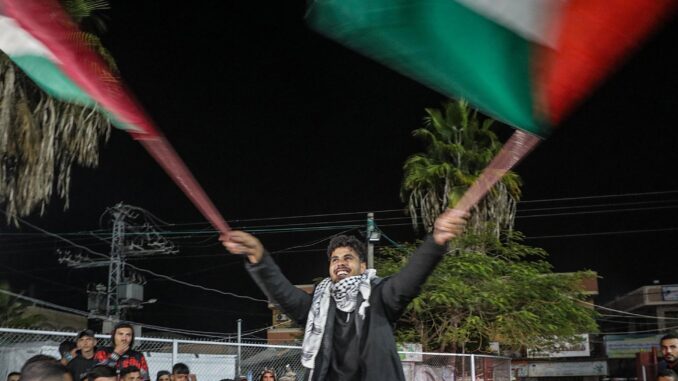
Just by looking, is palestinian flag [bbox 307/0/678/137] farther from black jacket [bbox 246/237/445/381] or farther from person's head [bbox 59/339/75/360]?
person's head [bbox 59/339/75/360]

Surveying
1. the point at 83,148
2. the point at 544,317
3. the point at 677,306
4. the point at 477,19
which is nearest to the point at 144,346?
the point at 83,148

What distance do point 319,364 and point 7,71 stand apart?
10336mm

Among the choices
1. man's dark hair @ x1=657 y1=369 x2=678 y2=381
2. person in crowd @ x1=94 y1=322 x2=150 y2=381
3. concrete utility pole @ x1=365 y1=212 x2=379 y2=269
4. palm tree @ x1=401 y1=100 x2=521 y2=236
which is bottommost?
man's dark hair @ x1=657 y1=369 x2=678 y2=381

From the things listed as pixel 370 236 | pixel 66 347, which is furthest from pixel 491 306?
pixel 66 347

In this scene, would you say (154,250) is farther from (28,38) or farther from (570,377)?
(570,377)

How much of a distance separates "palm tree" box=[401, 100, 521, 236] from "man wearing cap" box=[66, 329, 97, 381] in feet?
54.4

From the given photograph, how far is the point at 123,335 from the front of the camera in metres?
7.83

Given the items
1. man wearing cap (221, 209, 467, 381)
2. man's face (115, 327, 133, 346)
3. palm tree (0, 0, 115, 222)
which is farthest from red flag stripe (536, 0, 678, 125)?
palm tree (0, 0, 115, 222)

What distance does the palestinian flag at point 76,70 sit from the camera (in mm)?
3098

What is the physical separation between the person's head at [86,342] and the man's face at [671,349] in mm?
6647

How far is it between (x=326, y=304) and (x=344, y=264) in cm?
27

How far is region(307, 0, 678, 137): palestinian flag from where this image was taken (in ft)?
8.64

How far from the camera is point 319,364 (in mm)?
3770

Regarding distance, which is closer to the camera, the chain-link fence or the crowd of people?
the crowd of people
